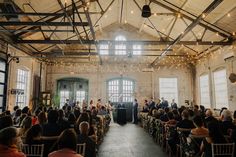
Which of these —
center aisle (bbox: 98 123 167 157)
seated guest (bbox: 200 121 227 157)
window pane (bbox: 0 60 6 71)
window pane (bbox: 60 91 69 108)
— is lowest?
center aisle (bbox: 98 123 167 157)

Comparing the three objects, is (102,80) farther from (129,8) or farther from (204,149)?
(204,149)

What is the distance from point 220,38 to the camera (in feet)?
33.3

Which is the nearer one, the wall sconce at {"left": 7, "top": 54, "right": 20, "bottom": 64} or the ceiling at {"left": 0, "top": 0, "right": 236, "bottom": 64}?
the ceiling at {"left": 0, "top": 0, "right": 236, "bottom": 64}

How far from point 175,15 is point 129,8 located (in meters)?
2.86

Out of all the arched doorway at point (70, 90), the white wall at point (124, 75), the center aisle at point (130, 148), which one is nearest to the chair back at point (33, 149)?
the center aisle at point (130, 148)

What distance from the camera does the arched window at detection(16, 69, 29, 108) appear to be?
991 cm

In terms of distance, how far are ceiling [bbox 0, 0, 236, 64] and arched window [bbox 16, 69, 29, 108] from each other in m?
1.22

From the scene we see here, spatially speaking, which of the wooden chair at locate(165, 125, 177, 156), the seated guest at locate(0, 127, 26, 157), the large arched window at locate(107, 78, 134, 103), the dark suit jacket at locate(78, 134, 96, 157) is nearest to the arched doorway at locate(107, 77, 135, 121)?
the large arched window at locate(107, 78, 134, 103)

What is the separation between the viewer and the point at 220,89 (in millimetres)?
10750

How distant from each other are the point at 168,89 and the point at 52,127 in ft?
38.7

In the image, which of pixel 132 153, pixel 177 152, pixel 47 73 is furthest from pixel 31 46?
pixel 177 152

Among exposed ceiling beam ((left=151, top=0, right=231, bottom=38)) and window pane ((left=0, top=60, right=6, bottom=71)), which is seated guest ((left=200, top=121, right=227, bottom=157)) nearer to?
exposed ceiling beam ((left=151, top=0, right=231, bottom=38))

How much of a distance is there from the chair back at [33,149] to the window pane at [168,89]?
12.1 meters

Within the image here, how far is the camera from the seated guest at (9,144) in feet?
6.84
